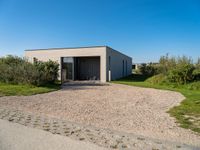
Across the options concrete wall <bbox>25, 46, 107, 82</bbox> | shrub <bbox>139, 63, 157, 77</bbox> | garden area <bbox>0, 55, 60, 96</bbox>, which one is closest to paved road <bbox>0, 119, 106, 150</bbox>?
garden area <bbox>0, 55, 60, 96</bbox>

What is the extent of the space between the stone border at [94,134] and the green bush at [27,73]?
8146mm

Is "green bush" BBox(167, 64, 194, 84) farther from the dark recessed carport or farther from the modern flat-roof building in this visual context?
the dark recessed carport

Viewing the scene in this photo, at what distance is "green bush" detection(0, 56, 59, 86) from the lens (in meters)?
13.1

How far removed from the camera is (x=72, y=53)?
20.6 meters

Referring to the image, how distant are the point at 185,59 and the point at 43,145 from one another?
59.6 feet

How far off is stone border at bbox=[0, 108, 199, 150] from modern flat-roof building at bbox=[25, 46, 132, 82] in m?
14.1

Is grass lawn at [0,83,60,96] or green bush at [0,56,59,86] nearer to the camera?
grass lawn at [0,83,60,96]

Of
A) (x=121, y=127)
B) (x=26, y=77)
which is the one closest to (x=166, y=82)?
(x=26, y=77)

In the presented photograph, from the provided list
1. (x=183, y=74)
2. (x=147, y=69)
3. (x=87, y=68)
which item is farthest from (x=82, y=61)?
(x=147, y=69)

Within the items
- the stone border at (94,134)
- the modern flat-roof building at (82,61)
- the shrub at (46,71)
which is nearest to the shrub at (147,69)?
the modern flat-roof building at (82,61)

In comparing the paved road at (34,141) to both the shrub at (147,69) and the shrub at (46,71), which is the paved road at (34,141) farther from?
the shrub at (147,69)

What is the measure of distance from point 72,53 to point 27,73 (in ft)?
26.7

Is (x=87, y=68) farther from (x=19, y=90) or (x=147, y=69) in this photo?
(x=147, y=69)

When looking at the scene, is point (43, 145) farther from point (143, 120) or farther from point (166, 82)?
point (166, 82)
